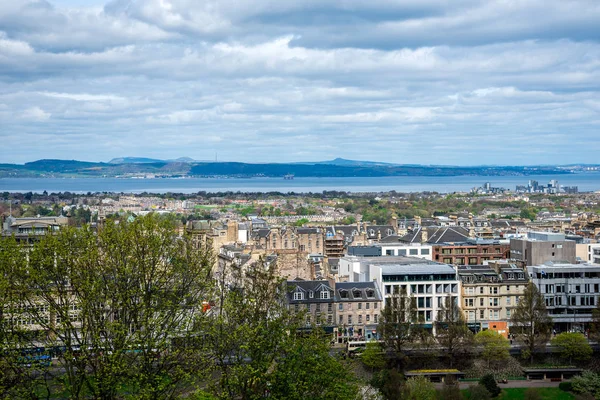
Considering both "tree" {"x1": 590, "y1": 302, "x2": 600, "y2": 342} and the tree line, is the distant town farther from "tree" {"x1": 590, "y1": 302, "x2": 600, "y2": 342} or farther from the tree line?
the tree line

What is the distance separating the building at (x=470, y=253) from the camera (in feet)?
257

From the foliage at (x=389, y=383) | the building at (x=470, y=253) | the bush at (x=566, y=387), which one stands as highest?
the building at (x=470, y=253)

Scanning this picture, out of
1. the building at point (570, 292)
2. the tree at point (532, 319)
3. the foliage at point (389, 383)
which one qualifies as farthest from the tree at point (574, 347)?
the foliage at point (389, 383)

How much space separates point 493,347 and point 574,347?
5245 millimetres

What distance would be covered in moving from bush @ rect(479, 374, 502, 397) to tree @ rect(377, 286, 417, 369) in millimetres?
5890

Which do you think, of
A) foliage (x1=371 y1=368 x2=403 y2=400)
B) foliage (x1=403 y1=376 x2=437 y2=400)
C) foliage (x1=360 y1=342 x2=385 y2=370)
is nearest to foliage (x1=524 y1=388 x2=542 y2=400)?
foliage (x1=403 y1=376 x2=437 y2=400)

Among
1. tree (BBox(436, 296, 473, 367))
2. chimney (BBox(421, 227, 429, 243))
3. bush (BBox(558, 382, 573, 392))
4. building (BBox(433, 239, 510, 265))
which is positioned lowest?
bush (BBox(558, 382, 573, 392))

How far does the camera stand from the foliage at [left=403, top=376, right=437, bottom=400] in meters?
45.4

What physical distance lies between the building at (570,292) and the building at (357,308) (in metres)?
12.4

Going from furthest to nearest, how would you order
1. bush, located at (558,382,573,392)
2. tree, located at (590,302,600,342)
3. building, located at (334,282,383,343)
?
building, located at (334,282,383,343) → tree, located at (590,302,600,342) → bush, located at (558,382,573,392)

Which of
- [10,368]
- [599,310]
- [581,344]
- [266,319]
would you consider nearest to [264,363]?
[266,319]

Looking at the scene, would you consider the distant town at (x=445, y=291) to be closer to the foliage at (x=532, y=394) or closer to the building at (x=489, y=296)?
the building at (x=489, y=296)

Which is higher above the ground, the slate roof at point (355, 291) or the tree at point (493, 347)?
the slate roof at point (355, 291)

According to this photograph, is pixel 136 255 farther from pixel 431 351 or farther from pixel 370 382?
pixel 431 351
